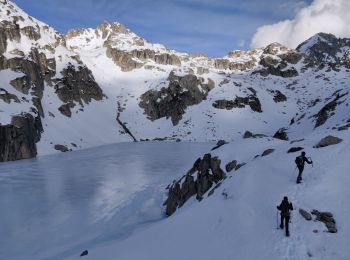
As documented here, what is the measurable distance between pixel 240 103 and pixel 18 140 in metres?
104

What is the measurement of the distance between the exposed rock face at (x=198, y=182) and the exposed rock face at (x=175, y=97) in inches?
5261

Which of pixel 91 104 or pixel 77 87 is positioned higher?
pixel 77 87

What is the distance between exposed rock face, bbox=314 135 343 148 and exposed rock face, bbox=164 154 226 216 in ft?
34.0

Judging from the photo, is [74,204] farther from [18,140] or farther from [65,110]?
[65,110]

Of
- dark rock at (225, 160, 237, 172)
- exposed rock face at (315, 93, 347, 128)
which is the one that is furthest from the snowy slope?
exposed rock face at (315, 93, 347, 128)

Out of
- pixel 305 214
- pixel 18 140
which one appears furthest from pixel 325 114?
pixel 18 140

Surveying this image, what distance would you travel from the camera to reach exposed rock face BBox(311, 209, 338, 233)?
73.9 feet

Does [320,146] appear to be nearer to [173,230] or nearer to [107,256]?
[173,230]

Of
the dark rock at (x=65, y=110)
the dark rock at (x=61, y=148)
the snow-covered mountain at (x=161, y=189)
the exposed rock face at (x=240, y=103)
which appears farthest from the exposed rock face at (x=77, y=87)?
the exposed rock face at (x=240, y=103)

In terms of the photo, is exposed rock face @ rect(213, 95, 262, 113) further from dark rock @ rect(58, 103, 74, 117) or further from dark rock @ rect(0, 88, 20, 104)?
dark rock @ rect(0, 88, 20, 104)

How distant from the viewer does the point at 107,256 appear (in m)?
28.3

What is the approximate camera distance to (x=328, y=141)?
32125 millimetres

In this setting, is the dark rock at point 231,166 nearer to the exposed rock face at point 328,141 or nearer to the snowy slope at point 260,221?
the snowy slope at point 260,221

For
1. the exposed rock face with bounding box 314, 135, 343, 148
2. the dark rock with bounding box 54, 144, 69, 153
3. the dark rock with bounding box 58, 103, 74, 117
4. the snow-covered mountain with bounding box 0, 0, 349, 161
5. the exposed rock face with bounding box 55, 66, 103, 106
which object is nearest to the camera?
the exposed rock face with bounding box 314, 135, 343, 148
